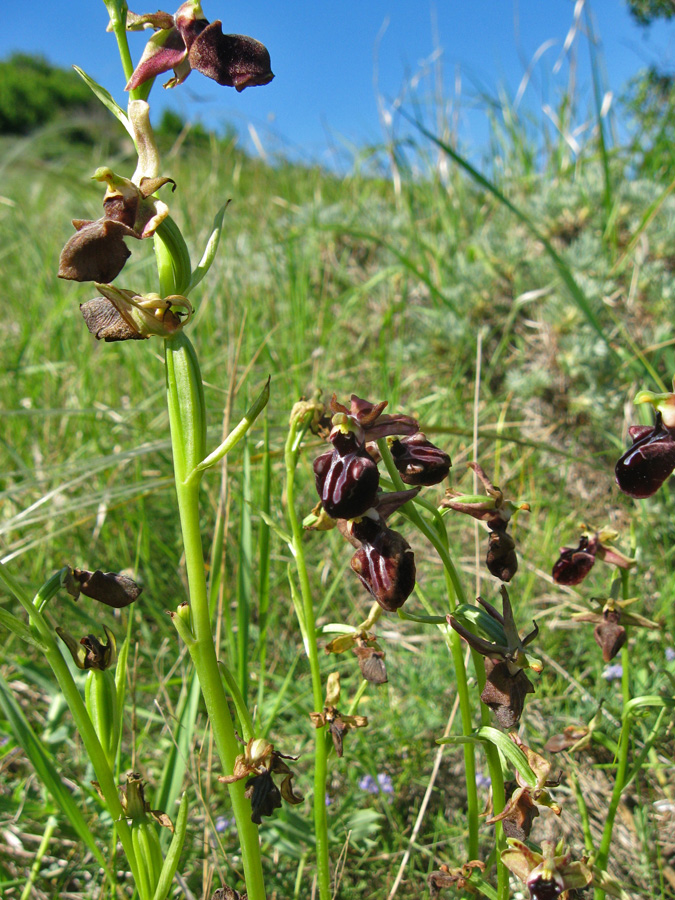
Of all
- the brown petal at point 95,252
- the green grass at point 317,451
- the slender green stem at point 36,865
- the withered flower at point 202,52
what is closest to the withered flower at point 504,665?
the green grass at point 317,451

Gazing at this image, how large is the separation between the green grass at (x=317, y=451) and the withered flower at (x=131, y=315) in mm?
501

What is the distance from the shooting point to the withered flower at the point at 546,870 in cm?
79

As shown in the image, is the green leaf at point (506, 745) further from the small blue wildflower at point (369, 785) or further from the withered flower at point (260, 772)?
the small blue wildflower at point (369, 785)

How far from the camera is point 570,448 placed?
105 inches

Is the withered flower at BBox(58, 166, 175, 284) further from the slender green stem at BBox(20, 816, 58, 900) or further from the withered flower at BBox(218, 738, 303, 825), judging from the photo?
the slender green stem at BBox(20, 816, 58, 900)

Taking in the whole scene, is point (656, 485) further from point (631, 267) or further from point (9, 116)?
point (9, 116)

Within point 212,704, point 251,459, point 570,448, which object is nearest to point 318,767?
point 212,704

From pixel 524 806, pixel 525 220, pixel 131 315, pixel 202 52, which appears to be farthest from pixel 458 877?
pixel 525 220

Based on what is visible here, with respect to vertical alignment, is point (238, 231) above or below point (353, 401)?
above

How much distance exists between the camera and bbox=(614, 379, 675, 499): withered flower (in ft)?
3.11

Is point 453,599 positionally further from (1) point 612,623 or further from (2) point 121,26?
(2) point 121,26

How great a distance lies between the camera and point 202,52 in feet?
2.93

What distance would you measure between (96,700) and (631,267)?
118 inches

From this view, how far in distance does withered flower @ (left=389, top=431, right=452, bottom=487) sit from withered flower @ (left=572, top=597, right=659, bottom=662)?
15.9 inches
